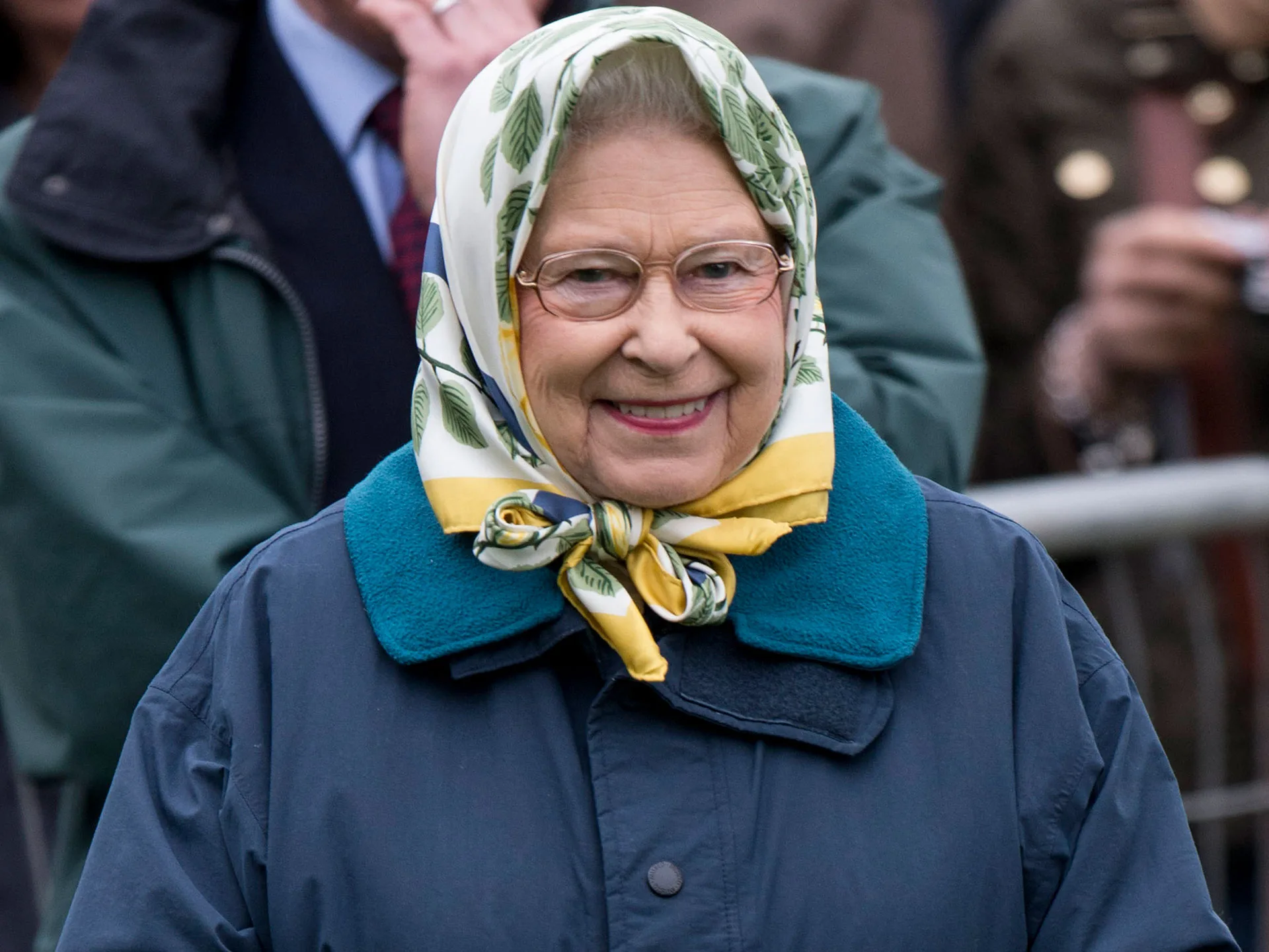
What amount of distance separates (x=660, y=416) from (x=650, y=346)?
0.10 metres

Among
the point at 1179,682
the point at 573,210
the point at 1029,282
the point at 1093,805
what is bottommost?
the point at 1179,682

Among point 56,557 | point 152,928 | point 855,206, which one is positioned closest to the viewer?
point 152,928

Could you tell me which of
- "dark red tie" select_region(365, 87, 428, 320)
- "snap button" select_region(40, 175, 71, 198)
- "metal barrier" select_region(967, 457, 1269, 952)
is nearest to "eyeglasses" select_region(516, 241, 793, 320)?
"dark red tie" select_region(365, 87, 428, 320)

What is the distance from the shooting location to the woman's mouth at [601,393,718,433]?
219cm

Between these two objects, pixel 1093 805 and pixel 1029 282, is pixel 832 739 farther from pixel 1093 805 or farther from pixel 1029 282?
pixel 1029 282

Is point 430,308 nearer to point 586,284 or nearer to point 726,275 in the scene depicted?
point 586,284

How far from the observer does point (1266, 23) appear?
3.69m

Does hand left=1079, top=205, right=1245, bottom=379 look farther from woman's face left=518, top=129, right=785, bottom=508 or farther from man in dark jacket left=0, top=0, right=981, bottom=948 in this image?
woman's face left=518, top=129, right=785, bottom=508

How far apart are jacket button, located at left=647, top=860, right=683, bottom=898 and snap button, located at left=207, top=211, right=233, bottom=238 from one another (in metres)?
1.30

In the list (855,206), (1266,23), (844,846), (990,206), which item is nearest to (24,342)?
(855,206)

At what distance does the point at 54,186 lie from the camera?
2879mm

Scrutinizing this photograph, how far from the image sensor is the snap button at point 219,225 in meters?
2.88

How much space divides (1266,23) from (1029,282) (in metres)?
0.68

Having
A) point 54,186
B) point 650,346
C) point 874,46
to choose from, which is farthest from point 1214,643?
point 54,186
